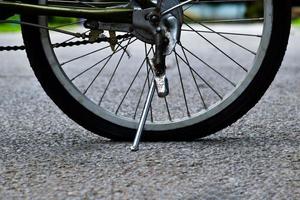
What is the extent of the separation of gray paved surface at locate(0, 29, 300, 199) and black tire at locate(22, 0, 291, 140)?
0.05 m

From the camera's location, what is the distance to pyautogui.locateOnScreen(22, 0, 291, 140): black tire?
3.57 m

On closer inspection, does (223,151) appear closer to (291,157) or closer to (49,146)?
(291,157)

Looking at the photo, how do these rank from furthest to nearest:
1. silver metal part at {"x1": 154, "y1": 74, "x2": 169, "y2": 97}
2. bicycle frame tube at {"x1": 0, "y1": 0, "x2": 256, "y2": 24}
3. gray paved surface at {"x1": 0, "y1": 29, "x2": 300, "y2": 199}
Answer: silver metal part at {"x1": 154, "y1": 74, "x2": 169, "y2": 97} < bicycle frame tube at {"x1": 0, "y1": 0, "x2": 256, "y2": 24} < gray paved surface at {"x1": 0, "y1": 29, "x2": 300, "y2": 199}

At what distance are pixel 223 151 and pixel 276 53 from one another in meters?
0.45

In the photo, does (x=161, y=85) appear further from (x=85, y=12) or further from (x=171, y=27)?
(x=85, y=12)

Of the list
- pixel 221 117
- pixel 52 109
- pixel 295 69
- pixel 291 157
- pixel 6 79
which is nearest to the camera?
pixel 291 157

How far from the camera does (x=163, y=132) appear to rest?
369 centimetres

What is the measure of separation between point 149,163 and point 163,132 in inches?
15.7

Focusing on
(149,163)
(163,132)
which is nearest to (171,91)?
(163,132)

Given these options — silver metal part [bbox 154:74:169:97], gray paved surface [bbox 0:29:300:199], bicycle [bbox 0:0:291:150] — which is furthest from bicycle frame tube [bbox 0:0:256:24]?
gray paved surface [bbox 0:29:300:199]

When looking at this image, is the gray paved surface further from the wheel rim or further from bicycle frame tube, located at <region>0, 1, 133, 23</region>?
bicycle frame tube, located at <region>0, 1, 133, 23</region>

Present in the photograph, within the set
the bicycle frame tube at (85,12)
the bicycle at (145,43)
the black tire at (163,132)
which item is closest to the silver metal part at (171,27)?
the bicycle at (145,43)

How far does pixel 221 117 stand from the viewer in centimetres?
365

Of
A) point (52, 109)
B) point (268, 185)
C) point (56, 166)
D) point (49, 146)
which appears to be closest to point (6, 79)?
point (52, 109)
